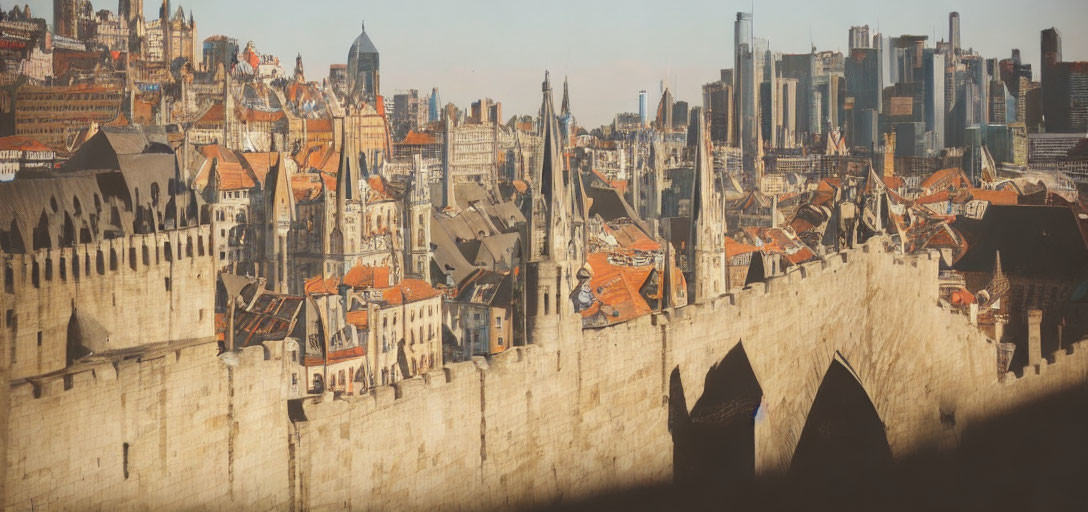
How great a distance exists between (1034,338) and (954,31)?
5.15 m

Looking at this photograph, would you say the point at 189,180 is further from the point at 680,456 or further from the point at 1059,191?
the point at 1059,191

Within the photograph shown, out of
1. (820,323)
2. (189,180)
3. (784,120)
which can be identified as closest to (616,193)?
(784,120)

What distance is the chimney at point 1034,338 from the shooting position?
1783 cm

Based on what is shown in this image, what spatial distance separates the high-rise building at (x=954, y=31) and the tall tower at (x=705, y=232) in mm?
6766

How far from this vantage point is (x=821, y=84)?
29609mm

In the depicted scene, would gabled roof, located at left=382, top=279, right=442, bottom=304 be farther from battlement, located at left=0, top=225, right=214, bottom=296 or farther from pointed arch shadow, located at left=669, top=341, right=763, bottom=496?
pointed arch shadow, located at left=669, top=341, right=763, bottom=496

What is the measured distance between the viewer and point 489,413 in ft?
33.6

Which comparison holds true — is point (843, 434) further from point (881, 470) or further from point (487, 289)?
point (487, 289)

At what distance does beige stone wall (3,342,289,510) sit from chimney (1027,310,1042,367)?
11398 mm

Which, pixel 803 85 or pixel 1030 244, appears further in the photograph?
pixel 803 85

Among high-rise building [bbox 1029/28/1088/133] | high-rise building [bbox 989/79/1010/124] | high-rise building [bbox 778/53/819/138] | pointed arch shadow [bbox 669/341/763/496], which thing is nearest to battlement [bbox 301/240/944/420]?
pointed arch shadow [bbox 669/341/763/496]

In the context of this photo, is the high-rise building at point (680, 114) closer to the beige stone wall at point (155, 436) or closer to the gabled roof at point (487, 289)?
the gabled roof at point (487, 289)

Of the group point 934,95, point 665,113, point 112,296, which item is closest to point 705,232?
point 665,113

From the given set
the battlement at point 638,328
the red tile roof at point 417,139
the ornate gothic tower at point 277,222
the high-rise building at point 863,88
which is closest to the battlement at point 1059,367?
the battlement at point 638,328
